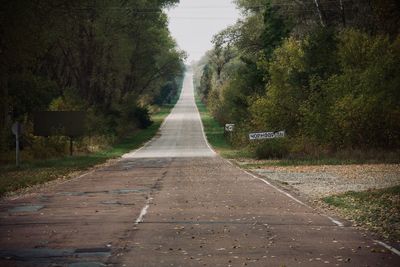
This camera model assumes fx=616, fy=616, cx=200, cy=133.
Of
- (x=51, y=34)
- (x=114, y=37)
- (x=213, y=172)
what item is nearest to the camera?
(x=213, y=172)

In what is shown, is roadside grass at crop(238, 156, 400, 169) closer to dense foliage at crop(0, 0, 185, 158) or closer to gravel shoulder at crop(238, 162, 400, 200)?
gravel shoulder at crop(238, 162, 400, 200)

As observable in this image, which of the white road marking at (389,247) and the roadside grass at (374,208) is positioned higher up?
the white road marking at (389,247)

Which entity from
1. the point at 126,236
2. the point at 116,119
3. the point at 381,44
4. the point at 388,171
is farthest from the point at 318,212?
the point at 116,119

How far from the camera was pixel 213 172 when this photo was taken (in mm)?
28266

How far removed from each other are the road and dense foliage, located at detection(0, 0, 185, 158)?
37.7 ft

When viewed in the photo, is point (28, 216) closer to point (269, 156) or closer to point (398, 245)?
point (398, 245)

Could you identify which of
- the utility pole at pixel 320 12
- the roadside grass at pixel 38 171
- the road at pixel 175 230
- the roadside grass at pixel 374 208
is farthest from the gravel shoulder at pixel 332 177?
the utility pole at pixel 320 12

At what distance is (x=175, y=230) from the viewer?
39.8ft

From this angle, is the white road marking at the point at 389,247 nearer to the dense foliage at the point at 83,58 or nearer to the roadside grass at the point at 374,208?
the roadside grass at the point at 374,208

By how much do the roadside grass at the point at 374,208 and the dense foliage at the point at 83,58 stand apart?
17095 millimetres

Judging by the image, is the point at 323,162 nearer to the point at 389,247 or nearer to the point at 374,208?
the point at 374,208

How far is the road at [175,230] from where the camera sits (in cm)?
952

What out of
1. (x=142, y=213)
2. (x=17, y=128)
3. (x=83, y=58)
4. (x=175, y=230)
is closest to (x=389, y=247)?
(x=175, y=230)

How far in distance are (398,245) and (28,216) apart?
Answer: 8247 mm
